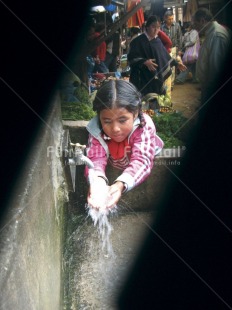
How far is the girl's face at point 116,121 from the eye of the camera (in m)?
2.30

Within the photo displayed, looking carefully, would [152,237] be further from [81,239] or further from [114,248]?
[81,239]

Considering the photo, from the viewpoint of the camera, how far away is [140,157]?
2.51 m

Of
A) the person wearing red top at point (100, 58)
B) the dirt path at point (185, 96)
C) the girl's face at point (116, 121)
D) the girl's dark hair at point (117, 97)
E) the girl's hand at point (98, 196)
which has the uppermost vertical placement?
the girl's dark hair at point (117, 97)

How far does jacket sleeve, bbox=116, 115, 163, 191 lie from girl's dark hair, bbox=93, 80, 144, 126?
21cm

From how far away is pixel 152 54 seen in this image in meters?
5.69

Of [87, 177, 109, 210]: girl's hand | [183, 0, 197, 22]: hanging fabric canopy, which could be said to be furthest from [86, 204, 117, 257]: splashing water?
[183, 0, 197, 22]: hanging fabric canopy

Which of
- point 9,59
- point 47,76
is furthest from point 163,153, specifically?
point 9,59

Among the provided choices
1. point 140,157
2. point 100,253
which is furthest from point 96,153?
point 100,253

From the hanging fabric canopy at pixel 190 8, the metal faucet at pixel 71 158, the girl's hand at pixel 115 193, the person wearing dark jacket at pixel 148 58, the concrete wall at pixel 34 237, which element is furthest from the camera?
the hanging fabric canopy at pixel 190 8

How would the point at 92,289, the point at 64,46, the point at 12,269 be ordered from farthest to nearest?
1. the point at 64,46
2. the point at 92,289
3. the point at 12,269

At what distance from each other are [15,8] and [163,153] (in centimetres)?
202

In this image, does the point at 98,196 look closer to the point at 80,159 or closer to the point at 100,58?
the point at 80,159

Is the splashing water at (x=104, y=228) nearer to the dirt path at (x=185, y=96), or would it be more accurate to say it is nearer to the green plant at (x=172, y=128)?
the green plant at (x=172, y=128)

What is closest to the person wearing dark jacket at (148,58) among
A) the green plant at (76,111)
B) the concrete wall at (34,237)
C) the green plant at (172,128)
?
the green plant at (76,111)
